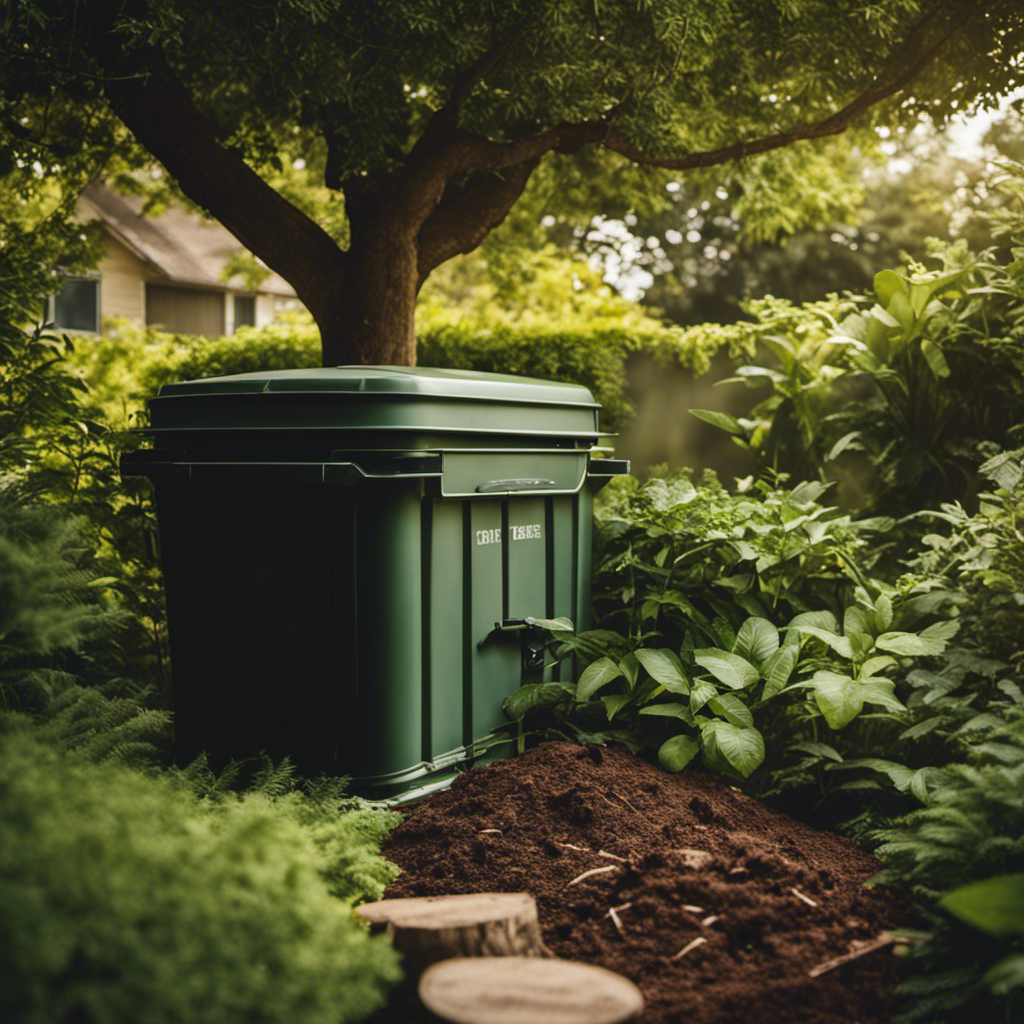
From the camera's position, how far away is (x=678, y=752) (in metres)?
3.22

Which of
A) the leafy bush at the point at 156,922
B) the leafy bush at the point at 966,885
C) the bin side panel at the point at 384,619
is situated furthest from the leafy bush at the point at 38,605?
the leafy bush at the point at 966,885

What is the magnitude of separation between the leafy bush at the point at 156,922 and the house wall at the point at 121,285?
17.9m

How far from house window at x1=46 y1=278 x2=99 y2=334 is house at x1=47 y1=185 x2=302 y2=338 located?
0.06 ft

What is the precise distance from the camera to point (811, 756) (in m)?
3.40

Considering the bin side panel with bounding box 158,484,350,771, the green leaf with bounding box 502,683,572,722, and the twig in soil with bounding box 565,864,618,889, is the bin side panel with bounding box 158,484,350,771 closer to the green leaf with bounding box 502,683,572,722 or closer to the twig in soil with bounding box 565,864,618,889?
the green leaf with bounding box 502,683,572,722

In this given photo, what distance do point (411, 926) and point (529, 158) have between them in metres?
4.83

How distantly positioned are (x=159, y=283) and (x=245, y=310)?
222cm

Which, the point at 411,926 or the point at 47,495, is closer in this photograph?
the point at 411,926

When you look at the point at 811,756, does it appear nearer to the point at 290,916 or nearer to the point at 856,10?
the point at 290,916

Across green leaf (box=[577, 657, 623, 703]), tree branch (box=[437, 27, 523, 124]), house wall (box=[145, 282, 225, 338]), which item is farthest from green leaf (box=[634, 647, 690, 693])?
house wall (box=[145, 282, 225, 338])

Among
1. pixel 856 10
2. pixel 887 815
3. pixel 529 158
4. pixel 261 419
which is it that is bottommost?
pixel 887 815

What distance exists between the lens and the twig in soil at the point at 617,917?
7.38ft

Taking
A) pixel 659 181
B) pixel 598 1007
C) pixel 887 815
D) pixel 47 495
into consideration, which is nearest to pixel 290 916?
pixel 598 1007

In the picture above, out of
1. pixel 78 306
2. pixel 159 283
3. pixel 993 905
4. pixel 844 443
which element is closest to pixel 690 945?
pixel 993 905
